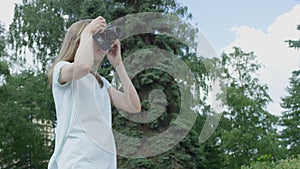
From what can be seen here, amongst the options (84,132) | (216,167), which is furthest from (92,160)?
(216,167)

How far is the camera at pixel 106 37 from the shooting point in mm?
1368

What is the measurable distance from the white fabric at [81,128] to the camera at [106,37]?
0.34 feet

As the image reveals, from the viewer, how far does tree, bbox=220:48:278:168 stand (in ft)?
44.5

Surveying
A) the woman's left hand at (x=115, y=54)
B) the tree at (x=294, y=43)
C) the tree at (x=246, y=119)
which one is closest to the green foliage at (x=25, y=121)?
the tree at (x=246, y=119)

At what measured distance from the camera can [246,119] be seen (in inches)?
558

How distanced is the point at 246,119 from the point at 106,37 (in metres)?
13.2

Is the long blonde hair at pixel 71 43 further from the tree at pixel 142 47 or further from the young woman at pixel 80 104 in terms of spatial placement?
the tree at pixel 142 47

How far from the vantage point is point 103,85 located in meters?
1.48

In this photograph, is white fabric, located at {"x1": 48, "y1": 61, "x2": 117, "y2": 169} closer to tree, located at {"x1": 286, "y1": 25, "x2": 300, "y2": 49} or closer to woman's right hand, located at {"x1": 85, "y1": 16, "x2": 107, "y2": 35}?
woman's right hand, located at {"x1": 85, "y1": 16, "x2": 107, "y2": 35}

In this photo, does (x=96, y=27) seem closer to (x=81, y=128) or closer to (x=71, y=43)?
(x=71, y=43)

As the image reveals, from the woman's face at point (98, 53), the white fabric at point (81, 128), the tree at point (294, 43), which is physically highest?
the tree at point (294, 43)

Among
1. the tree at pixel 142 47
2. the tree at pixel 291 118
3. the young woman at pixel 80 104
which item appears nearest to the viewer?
the young woman at pixel 80 104

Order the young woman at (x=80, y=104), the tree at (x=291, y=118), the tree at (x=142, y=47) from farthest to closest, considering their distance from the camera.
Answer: the tree at (x=291, y=118) < the tree at (x=142, y=47) < the young woman at (x=80, y=104)

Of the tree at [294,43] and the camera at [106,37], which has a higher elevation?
the tree at [294,43]
